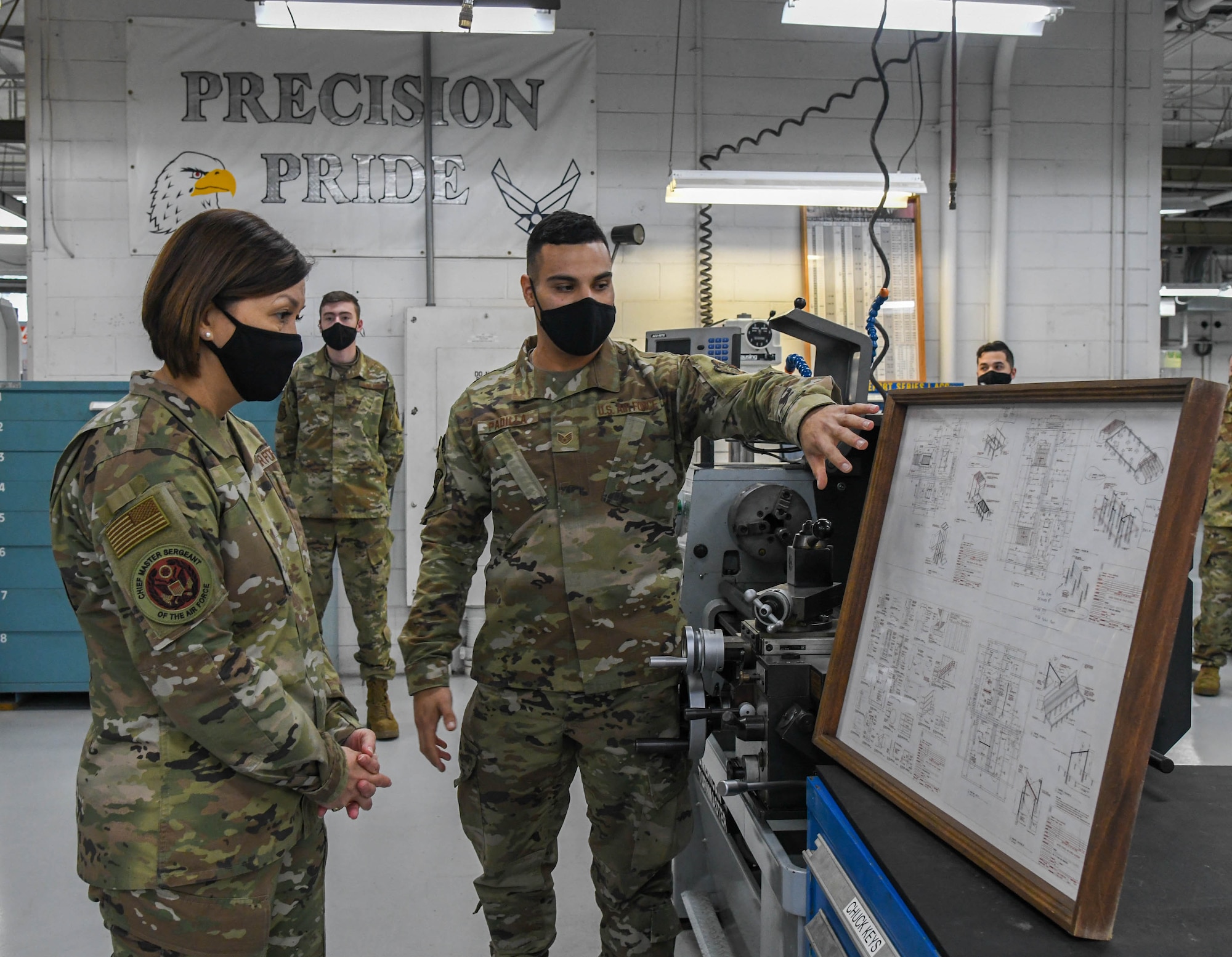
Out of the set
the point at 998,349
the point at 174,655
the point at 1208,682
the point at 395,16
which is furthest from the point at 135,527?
the point at 1208,682

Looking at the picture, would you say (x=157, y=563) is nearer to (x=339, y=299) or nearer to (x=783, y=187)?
(x=339, y=299)

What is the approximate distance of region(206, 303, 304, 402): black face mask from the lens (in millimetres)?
1142

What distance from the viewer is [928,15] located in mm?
3115

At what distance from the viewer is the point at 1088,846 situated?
2.55 feet

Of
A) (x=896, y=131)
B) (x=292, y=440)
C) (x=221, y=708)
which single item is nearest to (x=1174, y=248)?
(x=896, y=131)

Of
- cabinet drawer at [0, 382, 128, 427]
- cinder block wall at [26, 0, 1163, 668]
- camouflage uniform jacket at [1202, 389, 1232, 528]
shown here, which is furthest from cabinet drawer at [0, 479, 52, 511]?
camouflage uniform jacket at [1202, 389, 1232, 528]

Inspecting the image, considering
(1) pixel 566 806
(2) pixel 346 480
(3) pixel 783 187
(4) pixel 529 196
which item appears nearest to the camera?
(1) pixel 566 806

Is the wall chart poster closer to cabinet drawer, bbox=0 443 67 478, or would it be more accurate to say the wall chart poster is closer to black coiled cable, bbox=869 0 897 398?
black coiled cable, bbox=869 0 897 398

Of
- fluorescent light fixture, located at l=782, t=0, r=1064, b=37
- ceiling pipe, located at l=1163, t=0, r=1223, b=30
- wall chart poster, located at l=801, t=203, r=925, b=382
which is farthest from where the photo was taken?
wall chart poster, located at l=801, t=203, r=925, b=382

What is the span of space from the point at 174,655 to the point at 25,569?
3522 mm

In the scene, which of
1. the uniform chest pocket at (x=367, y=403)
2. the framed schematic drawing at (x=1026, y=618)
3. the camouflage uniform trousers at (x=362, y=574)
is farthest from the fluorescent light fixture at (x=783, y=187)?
the framed schematic drawing at (x=1026, y=618)

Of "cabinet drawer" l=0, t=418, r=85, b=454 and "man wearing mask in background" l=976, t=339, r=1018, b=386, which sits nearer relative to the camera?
"man wearing mask in background" l=976, t=339, r=1018, b=386

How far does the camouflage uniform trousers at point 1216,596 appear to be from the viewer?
12.6ft

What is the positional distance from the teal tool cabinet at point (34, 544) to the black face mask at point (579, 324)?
3.02 meters
